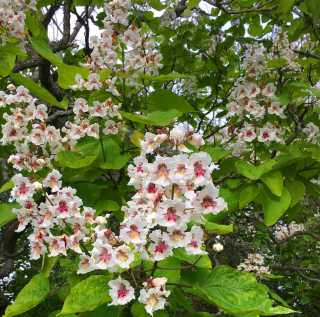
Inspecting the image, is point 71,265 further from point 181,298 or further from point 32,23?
point 32,23

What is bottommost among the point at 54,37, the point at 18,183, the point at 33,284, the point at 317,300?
the point at 317,300

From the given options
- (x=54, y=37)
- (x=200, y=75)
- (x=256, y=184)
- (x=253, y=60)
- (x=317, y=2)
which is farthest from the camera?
(x=54, y=37)

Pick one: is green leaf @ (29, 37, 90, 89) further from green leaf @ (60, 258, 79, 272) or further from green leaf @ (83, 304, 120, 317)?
green leaf @ (83, 304, 120, 317)

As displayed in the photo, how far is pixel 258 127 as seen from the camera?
1951 millimetres

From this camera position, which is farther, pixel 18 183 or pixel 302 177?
pixel 302 177

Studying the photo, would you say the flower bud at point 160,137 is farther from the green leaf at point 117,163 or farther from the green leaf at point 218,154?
the green leaf at point 218,154

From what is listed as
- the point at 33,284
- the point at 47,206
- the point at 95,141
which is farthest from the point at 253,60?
the point at 33,284

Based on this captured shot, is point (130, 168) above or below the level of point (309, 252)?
above

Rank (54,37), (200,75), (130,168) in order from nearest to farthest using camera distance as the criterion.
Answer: (130,168) < (200,75) < (54,37)

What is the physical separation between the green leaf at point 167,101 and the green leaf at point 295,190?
0.70 meters

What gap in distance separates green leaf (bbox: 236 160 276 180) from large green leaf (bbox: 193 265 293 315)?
1.68 ft

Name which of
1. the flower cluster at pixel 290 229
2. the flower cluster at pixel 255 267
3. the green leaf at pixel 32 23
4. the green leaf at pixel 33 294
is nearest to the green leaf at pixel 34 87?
the green leaf at pixel 32 23

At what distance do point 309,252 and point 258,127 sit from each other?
430cm

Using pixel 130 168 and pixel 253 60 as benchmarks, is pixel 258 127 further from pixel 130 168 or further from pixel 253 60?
pixel 130 168
